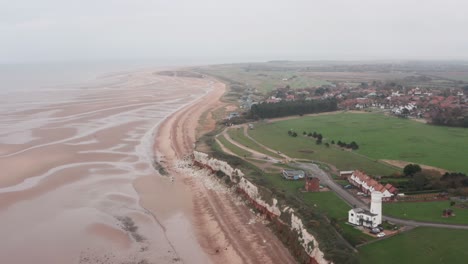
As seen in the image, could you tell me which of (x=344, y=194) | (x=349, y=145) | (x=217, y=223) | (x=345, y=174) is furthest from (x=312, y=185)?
(x=349, y=145)

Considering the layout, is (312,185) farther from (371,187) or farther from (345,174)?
(345,174)

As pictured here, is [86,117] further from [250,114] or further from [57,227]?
[57,227]

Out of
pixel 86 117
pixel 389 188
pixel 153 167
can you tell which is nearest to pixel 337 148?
pixel 389 188

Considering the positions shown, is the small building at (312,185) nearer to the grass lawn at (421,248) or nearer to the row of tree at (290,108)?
the grass lawn at (421,248)

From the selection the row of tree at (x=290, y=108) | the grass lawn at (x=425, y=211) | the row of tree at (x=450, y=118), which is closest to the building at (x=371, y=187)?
the grass lawn at (x=425, y=211)

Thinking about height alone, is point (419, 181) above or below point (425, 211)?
above

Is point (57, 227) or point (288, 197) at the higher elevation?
point (288, 197)
